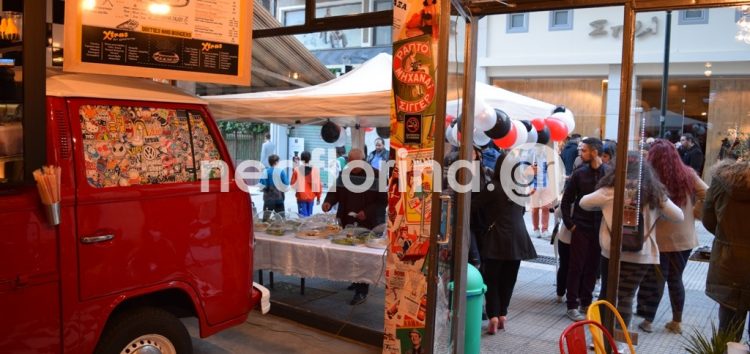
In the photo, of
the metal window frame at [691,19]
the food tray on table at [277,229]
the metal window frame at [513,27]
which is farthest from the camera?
the metal window frame at [513,27]

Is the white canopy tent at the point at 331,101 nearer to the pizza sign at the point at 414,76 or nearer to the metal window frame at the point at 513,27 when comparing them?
the pizza sign at the point at 414,76

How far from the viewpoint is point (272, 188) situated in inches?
372

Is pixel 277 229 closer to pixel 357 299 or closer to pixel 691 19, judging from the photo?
pixel 357 299

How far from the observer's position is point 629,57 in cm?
374

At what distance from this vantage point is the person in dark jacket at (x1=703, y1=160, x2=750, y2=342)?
12.9ft

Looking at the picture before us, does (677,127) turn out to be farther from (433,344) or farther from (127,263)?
(127,263)

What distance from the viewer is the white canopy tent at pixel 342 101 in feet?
18.5

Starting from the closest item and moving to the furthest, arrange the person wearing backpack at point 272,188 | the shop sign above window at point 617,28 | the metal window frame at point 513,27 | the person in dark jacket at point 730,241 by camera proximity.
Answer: the person in dark jacket at point 730,241
the shop sign above window at point 617,28
the person wearing backpack at point 272,188
the metal window frame at point 513,27

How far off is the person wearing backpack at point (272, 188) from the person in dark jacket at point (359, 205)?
2.06 metres

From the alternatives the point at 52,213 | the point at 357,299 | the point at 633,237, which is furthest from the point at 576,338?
the point at 357,299

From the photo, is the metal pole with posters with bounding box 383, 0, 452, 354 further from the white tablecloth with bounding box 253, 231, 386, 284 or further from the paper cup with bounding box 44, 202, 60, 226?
the paper cup with bounding box 44, 202, 60, 226

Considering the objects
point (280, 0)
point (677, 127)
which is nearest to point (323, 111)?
point (280, 0)

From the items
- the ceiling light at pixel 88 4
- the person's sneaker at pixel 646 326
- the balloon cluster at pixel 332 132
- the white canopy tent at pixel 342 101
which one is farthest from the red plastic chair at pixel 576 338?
the balloon cluster at pixel 332 132

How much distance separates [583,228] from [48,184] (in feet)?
16.3
